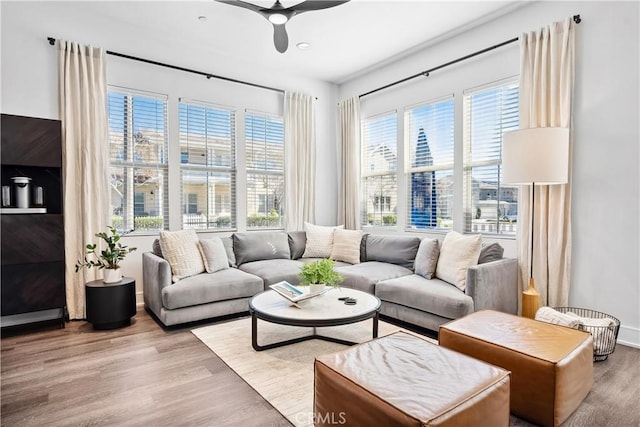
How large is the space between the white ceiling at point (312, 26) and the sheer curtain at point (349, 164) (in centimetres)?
79

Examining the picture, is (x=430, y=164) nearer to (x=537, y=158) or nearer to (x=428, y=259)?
(x=428, y=259)

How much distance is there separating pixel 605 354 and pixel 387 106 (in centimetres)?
364

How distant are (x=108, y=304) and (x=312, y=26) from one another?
342 cm

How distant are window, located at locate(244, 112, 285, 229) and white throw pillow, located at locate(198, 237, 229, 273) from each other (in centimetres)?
105

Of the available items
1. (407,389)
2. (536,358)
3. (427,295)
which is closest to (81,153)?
(427,295)

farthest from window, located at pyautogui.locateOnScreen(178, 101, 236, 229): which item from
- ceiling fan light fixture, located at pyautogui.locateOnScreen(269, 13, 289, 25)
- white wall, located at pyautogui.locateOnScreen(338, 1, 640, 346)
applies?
white wall, located at pyautogui.locateOnScreen(338, 1, 640, 346)

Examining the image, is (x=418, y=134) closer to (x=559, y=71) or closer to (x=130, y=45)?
(x=559, y=71)

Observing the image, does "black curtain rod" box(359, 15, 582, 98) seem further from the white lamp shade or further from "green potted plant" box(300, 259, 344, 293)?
"green potted plant" box(300, 259, 344, 293)

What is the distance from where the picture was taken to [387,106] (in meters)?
5.03

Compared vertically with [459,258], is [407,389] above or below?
below

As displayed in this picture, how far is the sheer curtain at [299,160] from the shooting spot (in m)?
5.26

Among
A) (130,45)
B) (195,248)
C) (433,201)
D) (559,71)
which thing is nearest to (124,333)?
(195,248)

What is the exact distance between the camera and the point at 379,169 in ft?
17.2

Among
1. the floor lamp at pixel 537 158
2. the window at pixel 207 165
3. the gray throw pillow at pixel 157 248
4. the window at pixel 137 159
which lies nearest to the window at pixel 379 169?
the window at pixel 207 165
